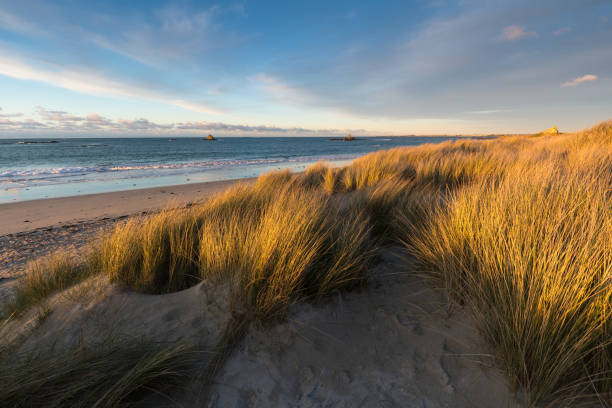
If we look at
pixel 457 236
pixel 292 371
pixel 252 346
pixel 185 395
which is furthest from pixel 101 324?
pixel 457 236

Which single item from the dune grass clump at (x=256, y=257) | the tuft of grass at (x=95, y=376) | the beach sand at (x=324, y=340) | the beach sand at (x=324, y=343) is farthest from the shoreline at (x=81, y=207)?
the tuft of grass at (x=95, y=376)

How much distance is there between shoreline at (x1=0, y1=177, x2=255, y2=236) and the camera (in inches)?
265

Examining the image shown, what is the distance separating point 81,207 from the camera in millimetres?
8195

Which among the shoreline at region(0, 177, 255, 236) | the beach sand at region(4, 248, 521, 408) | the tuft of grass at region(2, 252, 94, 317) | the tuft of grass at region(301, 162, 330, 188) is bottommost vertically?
the shoreline at region(0, 177, 255, 236)

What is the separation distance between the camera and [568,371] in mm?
1302

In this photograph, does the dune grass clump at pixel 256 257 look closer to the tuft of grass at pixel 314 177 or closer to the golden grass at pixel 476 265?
the golden grass at pixel 476 265

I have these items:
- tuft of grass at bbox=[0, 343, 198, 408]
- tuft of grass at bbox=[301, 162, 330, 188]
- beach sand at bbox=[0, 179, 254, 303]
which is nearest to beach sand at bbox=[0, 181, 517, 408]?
tuft of grass at bbox=[0, 343, 198, 408]

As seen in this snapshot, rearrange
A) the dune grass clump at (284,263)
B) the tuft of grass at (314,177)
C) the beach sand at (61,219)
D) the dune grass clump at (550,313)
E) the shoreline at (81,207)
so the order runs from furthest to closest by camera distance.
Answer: the tuft of grass at (314,177) < the shoreline at (81,207) < the beach sand at (61,219) < the dune grass clump at (284,263) < the dune grass clump at (550,313)

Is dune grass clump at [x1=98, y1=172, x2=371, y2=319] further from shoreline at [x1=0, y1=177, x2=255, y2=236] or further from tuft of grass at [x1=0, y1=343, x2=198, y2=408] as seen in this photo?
shoreline at [x1=0, y1=177, x2=255, y2=236]

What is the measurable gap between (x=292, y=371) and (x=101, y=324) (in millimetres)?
1593

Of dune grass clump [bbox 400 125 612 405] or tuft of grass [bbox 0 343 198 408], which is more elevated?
dune grass clump [bbox 400 125 612 405]

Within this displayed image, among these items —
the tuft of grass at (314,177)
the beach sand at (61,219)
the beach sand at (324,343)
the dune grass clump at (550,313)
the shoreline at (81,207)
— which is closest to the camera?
the dune grass clump at (550,313)

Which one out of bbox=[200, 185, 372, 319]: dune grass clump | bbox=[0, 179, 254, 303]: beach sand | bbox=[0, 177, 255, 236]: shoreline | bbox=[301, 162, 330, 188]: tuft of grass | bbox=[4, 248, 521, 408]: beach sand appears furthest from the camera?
bbox=[301, 162, 330, 188]: tuft of grass

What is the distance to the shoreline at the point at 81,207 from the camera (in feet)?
22.1
